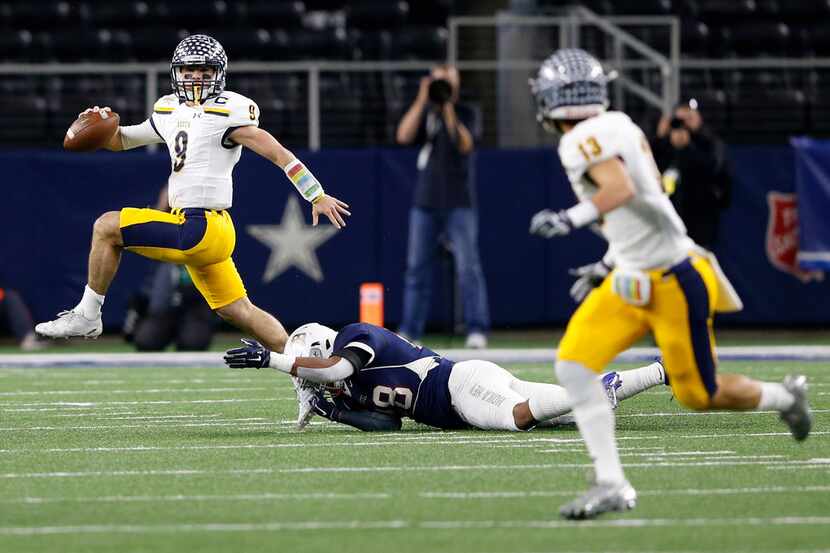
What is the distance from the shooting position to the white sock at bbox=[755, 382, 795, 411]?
234 inches

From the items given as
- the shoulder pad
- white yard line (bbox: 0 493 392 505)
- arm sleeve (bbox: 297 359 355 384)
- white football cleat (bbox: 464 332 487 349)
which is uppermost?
the shoulder pad

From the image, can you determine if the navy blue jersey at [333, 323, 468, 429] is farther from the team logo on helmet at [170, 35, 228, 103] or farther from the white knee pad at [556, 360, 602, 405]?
the white knee pad at [556, 360, 602, 405]

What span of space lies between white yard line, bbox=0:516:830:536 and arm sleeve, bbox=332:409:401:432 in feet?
8.04

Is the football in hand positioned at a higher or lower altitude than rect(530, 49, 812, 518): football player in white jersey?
higher

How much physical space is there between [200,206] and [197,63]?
0.74 metres

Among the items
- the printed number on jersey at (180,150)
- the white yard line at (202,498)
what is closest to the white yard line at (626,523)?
the white yard line at (202,498)

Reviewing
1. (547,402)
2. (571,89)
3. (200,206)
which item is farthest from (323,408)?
(571,89)

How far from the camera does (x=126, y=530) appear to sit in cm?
508

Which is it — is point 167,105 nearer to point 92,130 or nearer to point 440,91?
point 92,130

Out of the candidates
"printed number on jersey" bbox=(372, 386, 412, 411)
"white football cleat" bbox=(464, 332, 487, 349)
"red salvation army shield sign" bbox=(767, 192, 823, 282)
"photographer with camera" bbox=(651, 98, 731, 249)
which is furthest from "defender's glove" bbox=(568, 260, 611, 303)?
"red salvation army shield sign" bbox=(767, 192, 823, 282)

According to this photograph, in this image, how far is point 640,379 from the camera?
25.0ft

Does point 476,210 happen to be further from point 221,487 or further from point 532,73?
point 221,487

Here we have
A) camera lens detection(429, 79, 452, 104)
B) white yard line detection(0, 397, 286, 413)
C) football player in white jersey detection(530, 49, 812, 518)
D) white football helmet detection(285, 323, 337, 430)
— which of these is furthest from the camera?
camera lens detection(429, 79, 452, 104)

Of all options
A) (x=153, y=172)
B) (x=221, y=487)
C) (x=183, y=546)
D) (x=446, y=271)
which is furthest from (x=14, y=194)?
(x=183, y=546)
